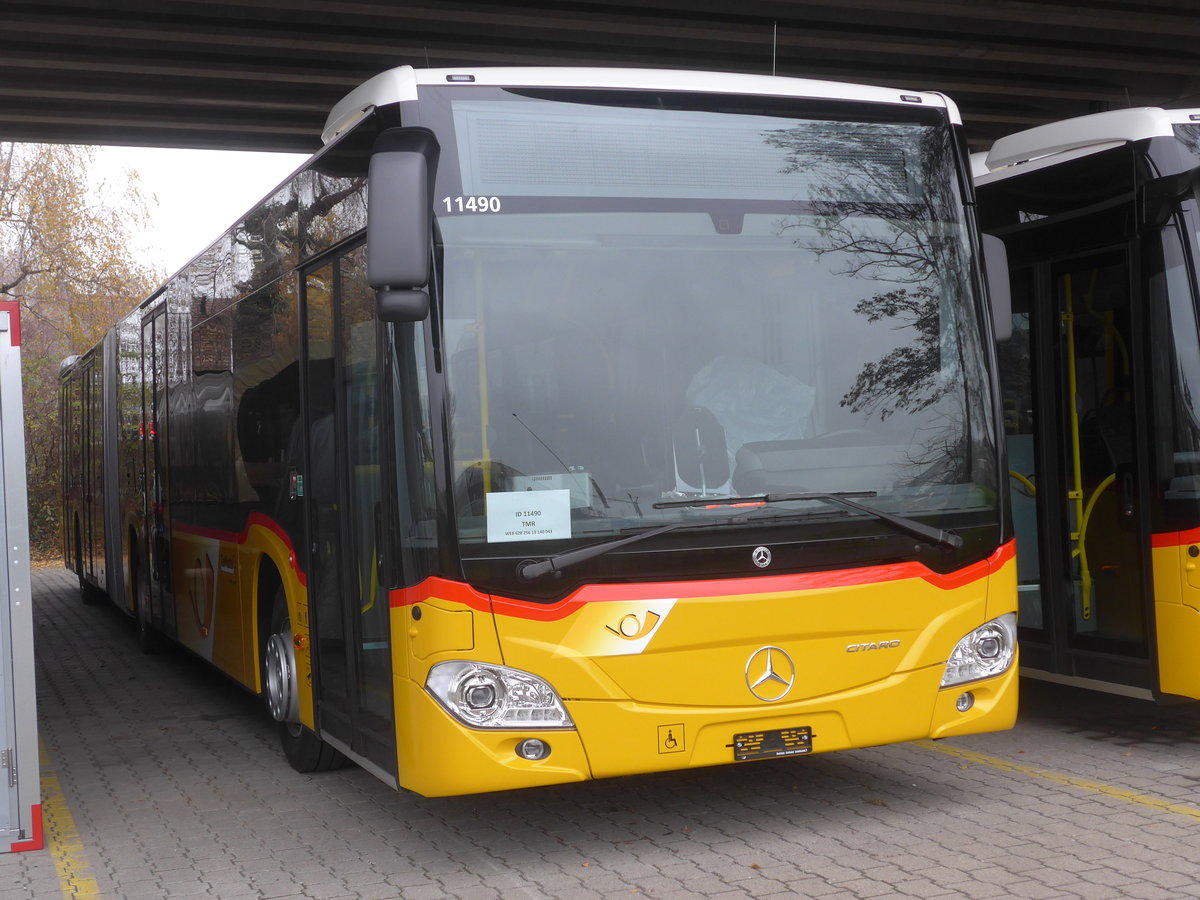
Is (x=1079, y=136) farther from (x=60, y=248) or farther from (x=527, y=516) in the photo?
(x=60, y=248)

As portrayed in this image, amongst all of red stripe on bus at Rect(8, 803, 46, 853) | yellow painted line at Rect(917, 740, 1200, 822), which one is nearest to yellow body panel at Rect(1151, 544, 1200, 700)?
yellow painted line at Rect(917, 740, 1200, 822)

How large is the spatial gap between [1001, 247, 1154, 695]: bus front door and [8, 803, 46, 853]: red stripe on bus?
5354 mm

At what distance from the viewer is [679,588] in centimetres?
529

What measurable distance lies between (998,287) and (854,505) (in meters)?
1.31

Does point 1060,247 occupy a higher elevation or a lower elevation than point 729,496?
higher

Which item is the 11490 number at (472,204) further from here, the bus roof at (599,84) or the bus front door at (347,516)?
the bus front door at (347,516)

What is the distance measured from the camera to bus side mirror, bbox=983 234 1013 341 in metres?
6.01

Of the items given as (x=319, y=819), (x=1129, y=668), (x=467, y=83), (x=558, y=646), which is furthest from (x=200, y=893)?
(x=1129, y=668)

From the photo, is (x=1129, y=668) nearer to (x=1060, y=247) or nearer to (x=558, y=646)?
(x=1060, y=247)

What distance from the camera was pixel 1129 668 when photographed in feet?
23.8

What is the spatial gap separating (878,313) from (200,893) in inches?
142

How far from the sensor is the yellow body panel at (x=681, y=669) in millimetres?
5156

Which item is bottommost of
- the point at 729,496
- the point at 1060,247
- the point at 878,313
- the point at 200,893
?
the point at 200,893

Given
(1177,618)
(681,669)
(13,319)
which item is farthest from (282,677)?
(1177,618)
